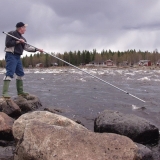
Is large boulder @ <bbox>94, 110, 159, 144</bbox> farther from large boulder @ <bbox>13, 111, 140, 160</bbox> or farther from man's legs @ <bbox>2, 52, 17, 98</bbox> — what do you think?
man's legs @ <bbox>2, 52, 17, 98</bbox>

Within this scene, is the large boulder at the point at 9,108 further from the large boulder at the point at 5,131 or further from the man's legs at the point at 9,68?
the large boulder at the point at 5,131

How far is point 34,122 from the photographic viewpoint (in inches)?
198

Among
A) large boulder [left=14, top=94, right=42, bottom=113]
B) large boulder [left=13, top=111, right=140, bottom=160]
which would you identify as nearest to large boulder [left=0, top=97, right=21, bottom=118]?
large boulder [left=14, top=94, right=42, bottom=113]

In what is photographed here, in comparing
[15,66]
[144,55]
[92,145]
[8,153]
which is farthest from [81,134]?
[144,55]

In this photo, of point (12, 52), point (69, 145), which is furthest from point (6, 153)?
point (12, 52)

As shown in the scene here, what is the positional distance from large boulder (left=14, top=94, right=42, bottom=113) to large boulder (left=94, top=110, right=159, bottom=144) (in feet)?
9.56

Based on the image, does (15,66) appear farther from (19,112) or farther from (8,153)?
(8,153)

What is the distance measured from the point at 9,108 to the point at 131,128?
3.73 meters

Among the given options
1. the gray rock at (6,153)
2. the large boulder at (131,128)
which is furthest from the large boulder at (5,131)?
the large boulder at (131,128)

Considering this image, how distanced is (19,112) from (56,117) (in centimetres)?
239

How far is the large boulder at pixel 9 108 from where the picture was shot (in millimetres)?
8289

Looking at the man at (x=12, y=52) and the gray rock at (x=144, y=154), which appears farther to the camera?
the man at (x=12, y=52)

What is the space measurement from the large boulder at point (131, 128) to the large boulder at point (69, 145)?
1900 millimetres

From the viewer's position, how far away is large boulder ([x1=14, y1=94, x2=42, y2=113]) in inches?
357
